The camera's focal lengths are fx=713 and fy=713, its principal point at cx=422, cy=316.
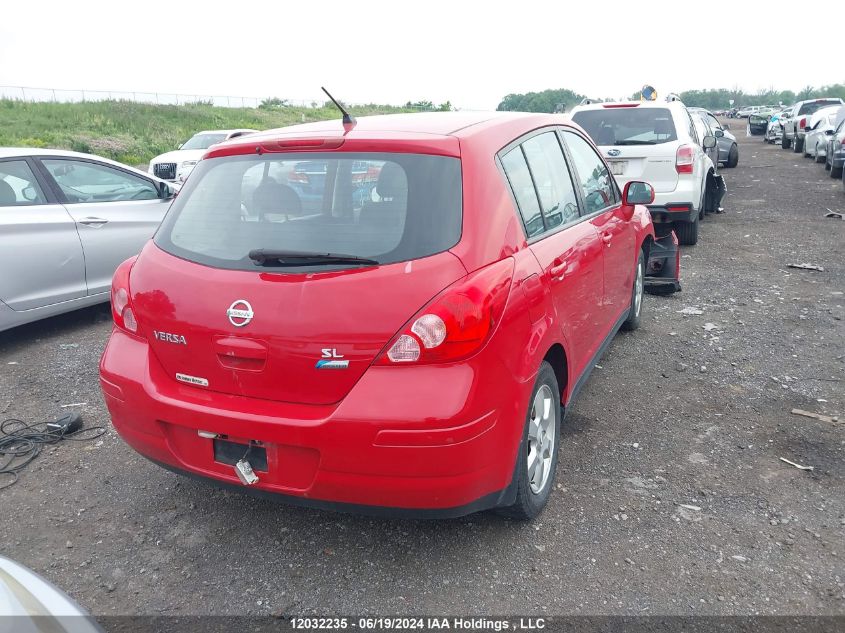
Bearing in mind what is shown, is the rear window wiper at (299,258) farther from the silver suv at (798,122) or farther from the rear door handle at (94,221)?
the silver suv at (798,122)

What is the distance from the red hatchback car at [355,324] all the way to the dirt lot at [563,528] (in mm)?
339

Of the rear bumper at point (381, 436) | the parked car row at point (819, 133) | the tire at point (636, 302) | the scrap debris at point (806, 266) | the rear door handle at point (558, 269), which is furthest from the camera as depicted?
the parked car row at point (819, 133)

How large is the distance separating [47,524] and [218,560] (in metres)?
0.92

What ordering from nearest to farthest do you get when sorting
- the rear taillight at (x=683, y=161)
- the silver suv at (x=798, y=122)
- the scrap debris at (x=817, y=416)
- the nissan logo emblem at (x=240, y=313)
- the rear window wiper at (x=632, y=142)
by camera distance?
the nissan logo emblem at (x=240, y=313) → the scrap debris at (x=817, y=416) → the rear taillight at (x=683, y=161) → the rear window wiper at (x=632, y=142) → the silver suv at (x=798, y=122)

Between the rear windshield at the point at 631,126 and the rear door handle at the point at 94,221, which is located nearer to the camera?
the rear door handle at the point at 94,221

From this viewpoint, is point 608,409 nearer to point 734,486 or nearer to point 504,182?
point 734,486

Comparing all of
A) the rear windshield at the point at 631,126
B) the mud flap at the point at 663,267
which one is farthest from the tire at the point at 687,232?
the mud flap at the point at 663,267

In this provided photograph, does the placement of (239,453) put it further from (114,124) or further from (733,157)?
(114,124)

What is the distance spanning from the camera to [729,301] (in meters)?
6.80

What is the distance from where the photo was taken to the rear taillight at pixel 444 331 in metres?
2.52

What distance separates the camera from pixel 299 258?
8.90 ft

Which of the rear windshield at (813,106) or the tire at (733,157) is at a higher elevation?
the rear windshield at (813,106)

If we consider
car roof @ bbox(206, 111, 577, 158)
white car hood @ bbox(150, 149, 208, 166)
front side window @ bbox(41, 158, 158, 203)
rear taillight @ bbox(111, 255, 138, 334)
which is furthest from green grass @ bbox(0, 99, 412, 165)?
rear taillight @ bbox(111, 255, 138, 334)

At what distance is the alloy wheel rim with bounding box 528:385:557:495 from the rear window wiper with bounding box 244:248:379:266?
99cm
